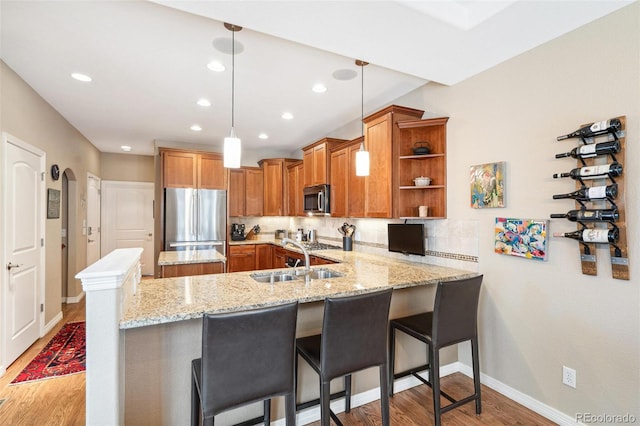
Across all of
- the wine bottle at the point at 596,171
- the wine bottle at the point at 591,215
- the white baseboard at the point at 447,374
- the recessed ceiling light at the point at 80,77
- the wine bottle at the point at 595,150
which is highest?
the recessed ceiling light at the point at 80,77

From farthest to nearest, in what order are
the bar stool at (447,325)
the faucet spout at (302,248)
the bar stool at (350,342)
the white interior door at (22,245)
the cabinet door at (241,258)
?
the cabinet door at (241,258)
the white interior door at (22,245)
the faucet spout at (302,248)
the bar stool at (447,325)
the bar stool at (350,342)

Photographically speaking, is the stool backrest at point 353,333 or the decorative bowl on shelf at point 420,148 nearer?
the stool backrest at point 353,333

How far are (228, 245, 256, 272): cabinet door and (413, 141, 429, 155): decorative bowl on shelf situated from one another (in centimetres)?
351

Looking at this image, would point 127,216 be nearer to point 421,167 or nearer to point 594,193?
point 421,167

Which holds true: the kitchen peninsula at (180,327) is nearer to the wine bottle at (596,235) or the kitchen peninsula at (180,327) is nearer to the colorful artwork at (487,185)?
the colorful artwork at (487,185)

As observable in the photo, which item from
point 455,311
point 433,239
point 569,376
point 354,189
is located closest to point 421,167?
point 433,239

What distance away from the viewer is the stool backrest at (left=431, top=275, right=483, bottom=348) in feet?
6.56

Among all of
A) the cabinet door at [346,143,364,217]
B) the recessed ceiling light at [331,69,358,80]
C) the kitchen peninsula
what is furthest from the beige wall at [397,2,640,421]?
the cabinet door at [346,143,364,217]

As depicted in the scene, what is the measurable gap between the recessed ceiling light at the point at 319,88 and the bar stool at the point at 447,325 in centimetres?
227

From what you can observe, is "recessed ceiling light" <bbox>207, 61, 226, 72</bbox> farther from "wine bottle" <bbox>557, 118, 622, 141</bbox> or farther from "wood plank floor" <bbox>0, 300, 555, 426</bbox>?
"wood plank floor" <bbox>0, 300, 555, 426</bbox>

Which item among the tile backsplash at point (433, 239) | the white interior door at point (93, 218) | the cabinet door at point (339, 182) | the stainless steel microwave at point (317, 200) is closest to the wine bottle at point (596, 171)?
the tile backsplash at point (433, 239)

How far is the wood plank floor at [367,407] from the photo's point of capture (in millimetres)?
2121

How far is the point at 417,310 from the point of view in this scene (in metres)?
2.61

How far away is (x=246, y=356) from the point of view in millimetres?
1412
